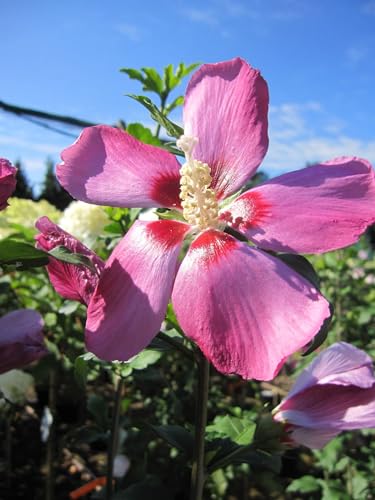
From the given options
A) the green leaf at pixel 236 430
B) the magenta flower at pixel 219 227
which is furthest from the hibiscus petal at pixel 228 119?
the green leaf at pixel 236 430

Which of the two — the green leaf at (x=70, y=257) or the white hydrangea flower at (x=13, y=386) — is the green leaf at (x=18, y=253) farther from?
the white hydrangea flower at (x=13, y=386)

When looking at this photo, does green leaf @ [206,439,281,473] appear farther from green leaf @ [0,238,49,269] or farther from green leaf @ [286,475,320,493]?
green leaf @ [286,475,320,493]

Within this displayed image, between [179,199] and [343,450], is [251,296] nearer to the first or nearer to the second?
[179,199]

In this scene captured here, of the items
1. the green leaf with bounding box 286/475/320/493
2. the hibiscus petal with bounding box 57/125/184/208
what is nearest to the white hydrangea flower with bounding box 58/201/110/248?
the hibiscus petal with bounding box 57/125/184/208

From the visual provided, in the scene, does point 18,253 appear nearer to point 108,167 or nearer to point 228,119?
point 108,167

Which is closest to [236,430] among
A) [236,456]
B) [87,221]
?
[236,456]

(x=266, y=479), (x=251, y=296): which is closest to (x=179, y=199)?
(x=251, y=296)
